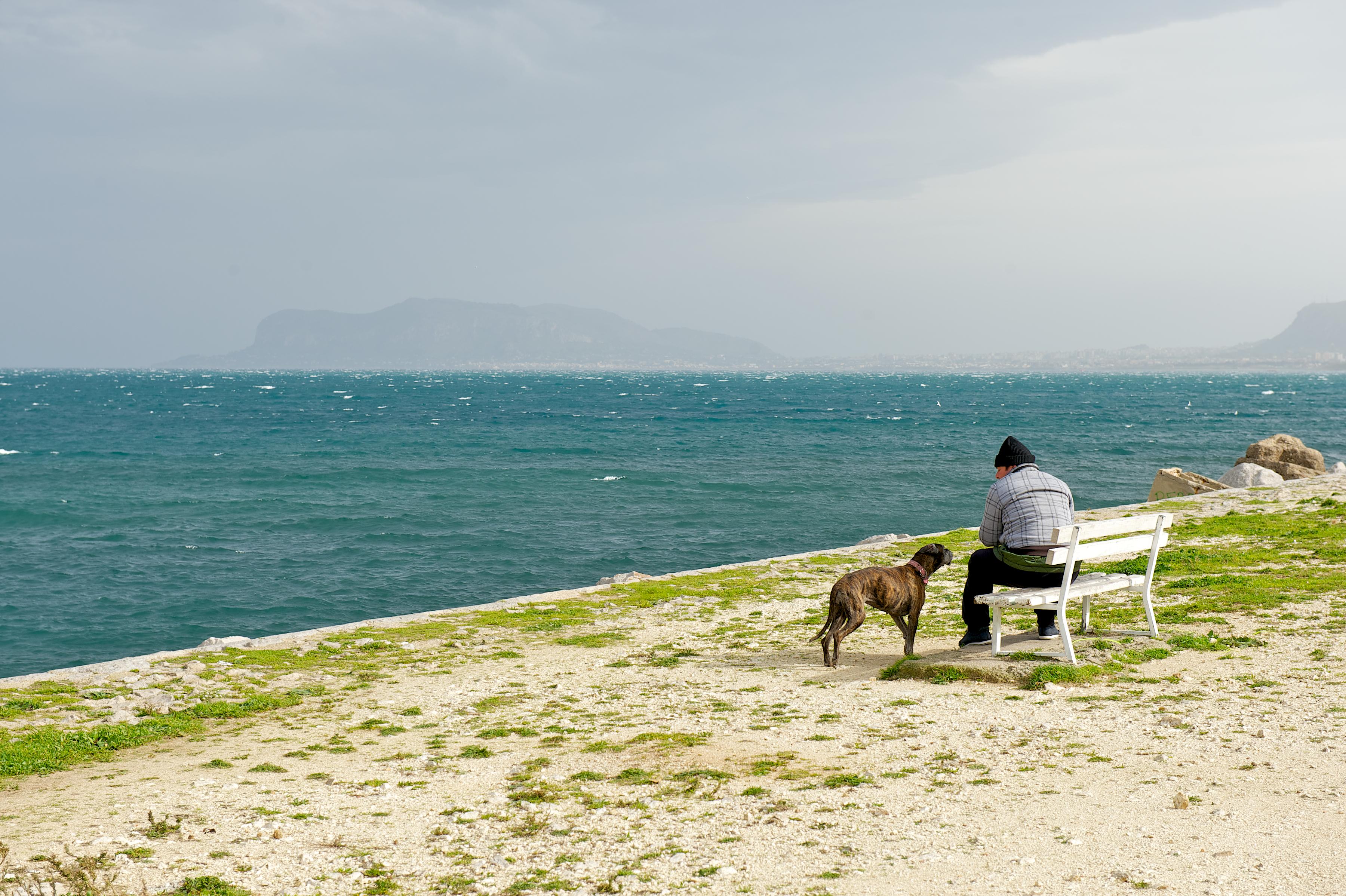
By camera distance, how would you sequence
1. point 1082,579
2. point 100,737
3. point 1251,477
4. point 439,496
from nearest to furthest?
point 100,737, point 1082,579, point 1251,477, point 439,496

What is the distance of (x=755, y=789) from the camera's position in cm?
611

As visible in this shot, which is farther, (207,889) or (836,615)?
(836,615)

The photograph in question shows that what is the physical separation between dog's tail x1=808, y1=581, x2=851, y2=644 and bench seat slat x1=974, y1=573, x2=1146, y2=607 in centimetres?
119

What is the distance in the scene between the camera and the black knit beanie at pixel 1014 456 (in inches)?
333

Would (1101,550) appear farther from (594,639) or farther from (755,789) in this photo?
(594,639)

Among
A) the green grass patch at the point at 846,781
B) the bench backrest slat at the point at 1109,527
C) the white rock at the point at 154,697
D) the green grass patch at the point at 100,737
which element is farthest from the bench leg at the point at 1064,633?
the white rock at the point at 154,697

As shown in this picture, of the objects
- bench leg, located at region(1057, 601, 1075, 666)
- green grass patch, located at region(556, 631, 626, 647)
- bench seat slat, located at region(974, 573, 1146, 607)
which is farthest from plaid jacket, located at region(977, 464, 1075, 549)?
green grass patch, located at region(556, 631, 626, 647)

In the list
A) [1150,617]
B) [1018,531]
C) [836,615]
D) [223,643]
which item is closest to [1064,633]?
[1018,531]

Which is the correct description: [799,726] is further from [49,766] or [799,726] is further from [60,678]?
[60,678]

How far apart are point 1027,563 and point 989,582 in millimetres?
541

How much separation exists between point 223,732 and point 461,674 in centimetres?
240

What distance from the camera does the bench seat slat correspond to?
8.05 m

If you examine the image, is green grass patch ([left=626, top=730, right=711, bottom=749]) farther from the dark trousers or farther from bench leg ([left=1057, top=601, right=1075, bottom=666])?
bench leg ([left=1057, top=601, right=1075, bottom=666])

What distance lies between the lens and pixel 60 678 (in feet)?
32.9
